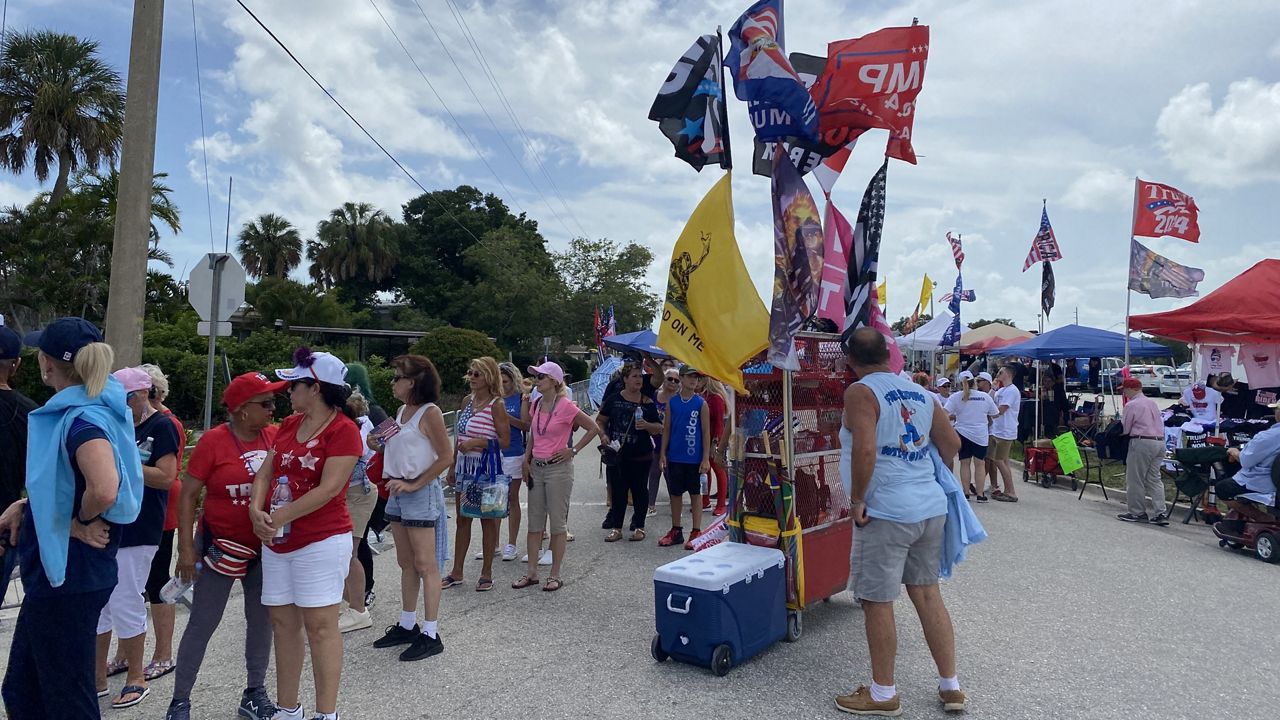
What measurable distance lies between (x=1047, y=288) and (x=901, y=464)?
57.5 feet

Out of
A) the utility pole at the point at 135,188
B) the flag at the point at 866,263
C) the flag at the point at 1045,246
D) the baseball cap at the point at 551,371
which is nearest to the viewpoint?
the flag at the point at 866,263

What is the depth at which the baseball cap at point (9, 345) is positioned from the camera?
136 inches

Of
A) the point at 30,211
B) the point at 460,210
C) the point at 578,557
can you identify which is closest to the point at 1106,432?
the point at 578,557

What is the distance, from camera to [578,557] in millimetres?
7371

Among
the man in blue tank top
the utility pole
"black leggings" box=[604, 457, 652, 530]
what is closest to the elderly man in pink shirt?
"black leggings" box=[604, 457, 652, 530]

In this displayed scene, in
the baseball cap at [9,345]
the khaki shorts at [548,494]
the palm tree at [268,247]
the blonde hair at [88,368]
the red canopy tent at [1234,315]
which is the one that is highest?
the palm tree at [268,247]

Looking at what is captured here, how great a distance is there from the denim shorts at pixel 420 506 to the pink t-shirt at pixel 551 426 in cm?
147

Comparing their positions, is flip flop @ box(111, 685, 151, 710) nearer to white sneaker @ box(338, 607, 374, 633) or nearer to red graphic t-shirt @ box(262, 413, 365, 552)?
white sneaker @ box(338, 607, 374, 633)

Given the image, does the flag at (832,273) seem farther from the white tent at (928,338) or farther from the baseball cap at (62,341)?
the white tent at (928,338)

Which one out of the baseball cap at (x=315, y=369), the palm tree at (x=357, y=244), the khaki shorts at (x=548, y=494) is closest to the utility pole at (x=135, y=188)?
the khaki shorts at (x=548, y=494)

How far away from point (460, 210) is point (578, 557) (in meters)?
42.9

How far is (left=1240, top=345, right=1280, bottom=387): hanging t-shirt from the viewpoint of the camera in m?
12.3

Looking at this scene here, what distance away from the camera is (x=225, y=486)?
3.77 metres

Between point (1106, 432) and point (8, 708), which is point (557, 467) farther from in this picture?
point (1106, 432)
